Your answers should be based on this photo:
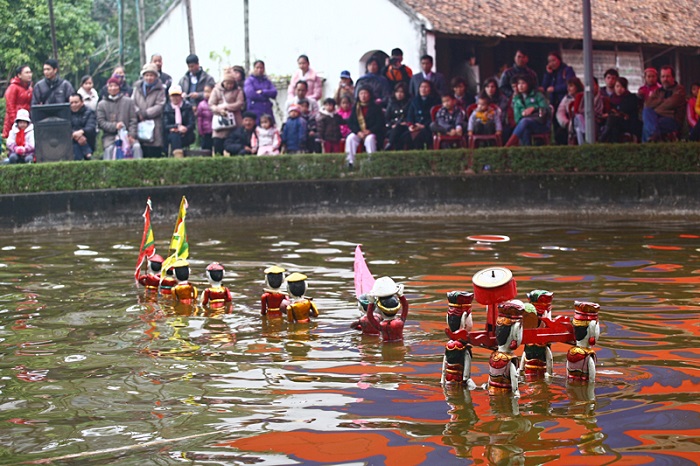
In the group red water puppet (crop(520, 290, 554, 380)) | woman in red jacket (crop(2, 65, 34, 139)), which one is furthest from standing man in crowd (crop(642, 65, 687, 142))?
red water puppet (crop(520, 290, 554, 380))

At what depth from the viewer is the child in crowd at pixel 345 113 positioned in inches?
811

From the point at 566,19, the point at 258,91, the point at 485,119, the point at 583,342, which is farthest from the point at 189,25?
the point at 583,342

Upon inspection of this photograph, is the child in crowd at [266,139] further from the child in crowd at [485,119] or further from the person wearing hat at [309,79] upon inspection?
the child in crowd at [485,119]

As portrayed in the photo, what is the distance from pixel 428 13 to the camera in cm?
2695

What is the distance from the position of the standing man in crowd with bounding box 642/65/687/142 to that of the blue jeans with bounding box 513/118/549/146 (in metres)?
1.81

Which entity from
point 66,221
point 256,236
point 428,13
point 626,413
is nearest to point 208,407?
point 626,413

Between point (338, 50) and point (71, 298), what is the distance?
20.9 meters

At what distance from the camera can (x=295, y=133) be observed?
20.5 meters

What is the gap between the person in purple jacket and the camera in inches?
843

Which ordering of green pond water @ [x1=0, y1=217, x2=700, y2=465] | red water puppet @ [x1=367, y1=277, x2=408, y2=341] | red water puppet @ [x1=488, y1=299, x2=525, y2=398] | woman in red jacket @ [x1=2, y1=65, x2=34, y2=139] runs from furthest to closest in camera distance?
woman in red jacket @ [x1=2, y1=65, x2=34, y2=139] → red water puppet @ [x1=367, y1=277, x2=408, y2=341] → red water puppet @ [x1=488, y1=299, x2=525, y2=398] → green pond water @ [x1=0, y1=217, x2=700, y2=465]

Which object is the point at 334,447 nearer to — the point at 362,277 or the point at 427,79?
the point at 362,277

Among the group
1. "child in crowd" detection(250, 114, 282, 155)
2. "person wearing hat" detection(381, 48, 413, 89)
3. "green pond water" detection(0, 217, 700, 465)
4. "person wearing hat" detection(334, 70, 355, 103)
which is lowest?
"green pond water" detection(0, 217, 700, 465)

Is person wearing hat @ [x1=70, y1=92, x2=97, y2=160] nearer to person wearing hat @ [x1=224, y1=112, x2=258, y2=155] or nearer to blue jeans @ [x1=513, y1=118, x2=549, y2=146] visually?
person wearing hat @ [x1=224, y1=112, x2=258, y2=155]

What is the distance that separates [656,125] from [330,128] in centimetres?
577
